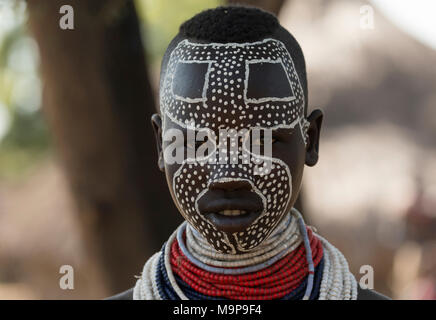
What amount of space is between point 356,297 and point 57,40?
2.64 metres

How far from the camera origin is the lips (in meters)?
2.05

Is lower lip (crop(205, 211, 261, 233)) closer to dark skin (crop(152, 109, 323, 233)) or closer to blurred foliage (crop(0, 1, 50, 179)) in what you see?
dark skin (crop(152, 109, 323, 233))

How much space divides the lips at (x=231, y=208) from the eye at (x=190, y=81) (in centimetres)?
31

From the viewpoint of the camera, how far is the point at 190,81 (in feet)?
6.98

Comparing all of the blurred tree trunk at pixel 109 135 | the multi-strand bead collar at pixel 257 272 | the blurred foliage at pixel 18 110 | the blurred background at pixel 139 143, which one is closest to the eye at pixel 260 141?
the multi-strand bead collar at pixel 257 272

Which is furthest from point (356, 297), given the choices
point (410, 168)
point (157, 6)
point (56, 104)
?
point (157, 6)

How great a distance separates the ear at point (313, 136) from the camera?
2.30 meters

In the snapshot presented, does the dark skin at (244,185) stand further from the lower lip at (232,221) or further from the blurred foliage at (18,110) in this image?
the blurred foliage at (18,110)

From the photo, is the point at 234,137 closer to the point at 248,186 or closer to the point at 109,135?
the point at 248,186

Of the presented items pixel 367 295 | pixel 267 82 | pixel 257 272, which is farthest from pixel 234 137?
pixel 367 295

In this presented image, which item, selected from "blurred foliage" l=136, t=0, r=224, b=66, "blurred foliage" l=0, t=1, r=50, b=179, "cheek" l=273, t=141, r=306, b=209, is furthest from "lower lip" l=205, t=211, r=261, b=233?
"blurred foliage" l=136, t=0, r=224, b=66

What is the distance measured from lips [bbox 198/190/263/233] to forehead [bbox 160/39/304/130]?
213 mm
